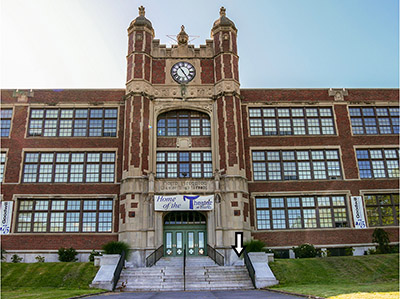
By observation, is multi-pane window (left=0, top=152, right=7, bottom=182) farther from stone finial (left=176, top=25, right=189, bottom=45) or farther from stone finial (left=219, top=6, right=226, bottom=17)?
stone finial (left=219, top=6, right=226, bottom=17)

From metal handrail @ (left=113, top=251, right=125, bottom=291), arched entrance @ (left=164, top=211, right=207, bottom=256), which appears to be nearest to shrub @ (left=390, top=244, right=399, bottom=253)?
arched entrance @ (left=164, top=211, right=207, bottom=256)

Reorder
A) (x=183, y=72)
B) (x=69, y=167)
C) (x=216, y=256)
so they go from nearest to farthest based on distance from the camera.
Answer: (x=216, y=256)
(x=69, y=167)
(x=183, y=72)

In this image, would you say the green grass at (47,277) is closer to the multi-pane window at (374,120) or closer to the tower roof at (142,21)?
the tower roof at (142,21)

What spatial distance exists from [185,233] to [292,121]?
42.8 ft

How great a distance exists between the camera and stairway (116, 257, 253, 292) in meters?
20.1

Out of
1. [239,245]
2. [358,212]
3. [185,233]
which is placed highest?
[358,212]

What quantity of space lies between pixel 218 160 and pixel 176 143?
3.80 metres

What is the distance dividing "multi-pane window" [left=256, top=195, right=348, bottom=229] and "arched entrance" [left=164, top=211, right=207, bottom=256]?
4.58 meters

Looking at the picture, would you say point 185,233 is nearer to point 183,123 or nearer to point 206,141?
point 206,141

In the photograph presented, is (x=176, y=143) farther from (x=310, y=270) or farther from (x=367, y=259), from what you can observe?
(x=367, y=259)

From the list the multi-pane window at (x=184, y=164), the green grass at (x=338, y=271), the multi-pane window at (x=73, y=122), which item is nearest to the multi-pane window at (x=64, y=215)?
the multi-pane window at (x=184, y=164)

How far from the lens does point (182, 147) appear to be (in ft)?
98.1

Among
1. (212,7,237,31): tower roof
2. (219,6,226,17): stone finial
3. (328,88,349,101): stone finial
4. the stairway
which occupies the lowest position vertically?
the stairway

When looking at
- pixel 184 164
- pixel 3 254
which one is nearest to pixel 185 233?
pixel 184 164
